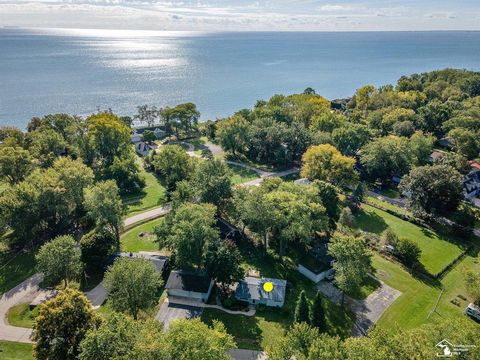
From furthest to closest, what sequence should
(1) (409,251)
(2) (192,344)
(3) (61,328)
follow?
(1) (409,251) < (3) (61,328) < (2) (192,344)

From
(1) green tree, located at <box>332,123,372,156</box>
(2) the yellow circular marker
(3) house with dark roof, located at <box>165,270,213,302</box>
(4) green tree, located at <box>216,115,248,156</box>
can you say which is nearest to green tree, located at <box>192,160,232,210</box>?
(3) house with dark roof, located at <box>165,270,213,302</box>

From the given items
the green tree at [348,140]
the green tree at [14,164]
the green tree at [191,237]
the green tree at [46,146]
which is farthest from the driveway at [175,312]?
the green tree at [348,140]

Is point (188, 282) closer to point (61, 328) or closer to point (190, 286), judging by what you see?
point (190, 286)

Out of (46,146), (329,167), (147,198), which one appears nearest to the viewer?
(329,167)

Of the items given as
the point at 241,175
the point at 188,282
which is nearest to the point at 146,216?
the point at 188,282

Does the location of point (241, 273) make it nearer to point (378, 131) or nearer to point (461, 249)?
point (461, 249)

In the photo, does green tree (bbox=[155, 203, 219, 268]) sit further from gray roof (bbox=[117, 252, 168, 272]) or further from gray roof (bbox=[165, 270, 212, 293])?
gray roof (bbox=[117, 252, 168, 272])
